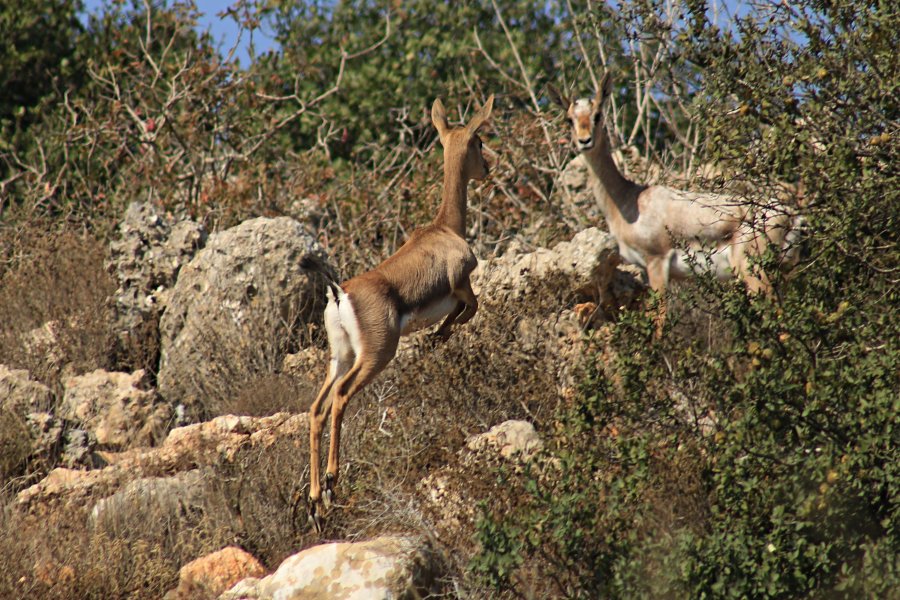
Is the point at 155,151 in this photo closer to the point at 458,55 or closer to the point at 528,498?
the point at 458,55

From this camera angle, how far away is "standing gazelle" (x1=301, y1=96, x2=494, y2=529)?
275 inches

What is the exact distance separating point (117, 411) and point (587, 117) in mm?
4742

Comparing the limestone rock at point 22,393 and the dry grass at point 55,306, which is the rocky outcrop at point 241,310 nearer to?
the dry grass at point 55,306

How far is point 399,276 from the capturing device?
24.4 ft

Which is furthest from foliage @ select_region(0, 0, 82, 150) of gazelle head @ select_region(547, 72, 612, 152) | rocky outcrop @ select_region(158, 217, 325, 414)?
gazelle head @ select_region(547, 72, 612, 152)

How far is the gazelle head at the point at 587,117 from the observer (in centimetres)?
1044

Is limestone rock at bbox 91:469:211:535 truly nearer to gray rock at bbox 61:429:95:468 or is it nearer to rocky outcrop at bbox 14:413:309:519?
rocky outcrop at bbox 14:413:309:519

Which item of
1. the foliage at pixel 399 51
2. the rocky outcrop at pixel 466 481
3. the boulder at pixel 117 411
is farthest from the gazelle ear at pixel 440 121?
the foliage at pixel 399 51

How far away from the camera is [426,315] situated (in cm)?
761

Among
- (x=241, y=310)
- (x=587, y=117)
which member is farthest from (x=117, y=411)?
(x=587, y=117)

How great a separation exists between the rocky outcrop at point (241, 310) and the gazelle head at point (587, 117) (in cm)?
252

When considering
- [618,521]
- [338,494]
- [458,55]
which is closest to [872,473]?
[618,521]

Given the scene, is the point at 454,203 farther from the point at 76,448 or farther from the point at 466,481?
the point at 76,448

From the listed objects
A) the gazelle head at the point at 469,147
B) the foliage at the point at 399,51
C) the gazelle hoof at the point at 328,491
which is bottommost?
the gazelle hoof at the point at 328,491
